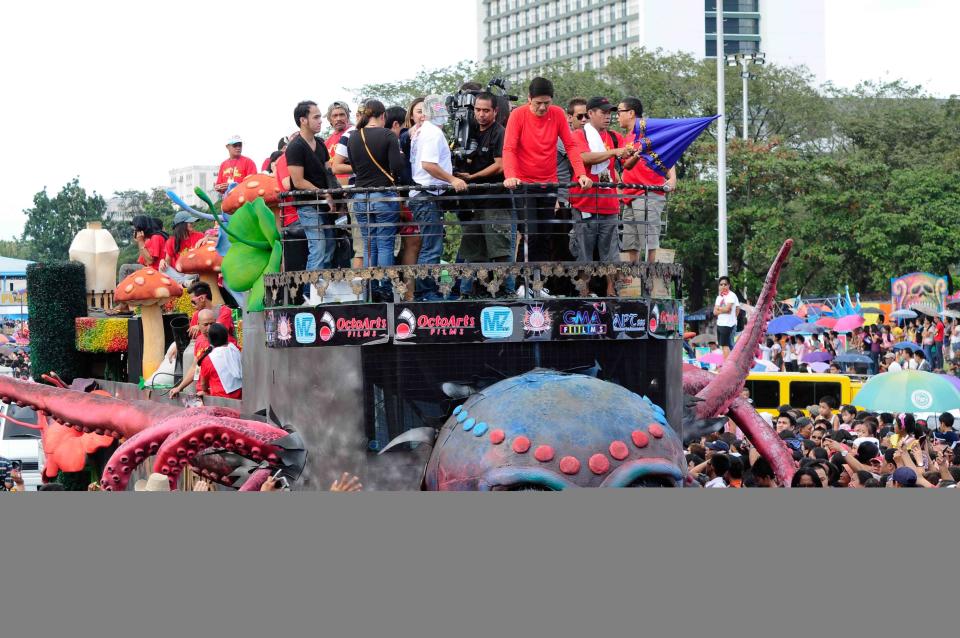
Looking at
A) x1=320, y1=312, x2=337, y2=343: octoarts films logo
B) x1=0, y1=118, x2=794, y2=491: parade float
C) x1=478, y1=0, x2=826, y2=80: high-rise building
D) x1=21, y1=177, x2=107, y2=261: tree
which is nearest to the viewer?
x1=0, y1=118, x2=794, y2=491: parade float

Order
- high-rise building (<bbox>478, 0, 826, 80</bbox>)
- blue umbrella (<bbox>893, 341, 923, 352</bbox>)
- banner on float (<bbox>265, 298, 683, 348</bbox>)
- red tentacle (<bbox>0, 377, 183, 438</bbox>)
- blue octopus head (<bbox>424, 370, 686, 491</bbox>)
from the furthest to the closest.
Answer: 1. high-rise building (<bbox>478, 0, 826, 80</bbox>)
2. blue umbrella (<bbox>893, 341, 923, 352</bbox>)
3. red tentacle (<bbox>0, 377, 183, 438</bbox>)
4. banner on float (<bbox>265, 298, 683, 348</bbox>)
5. blue octopus head (<bbox>424, 370, 686, 491</bbox>)

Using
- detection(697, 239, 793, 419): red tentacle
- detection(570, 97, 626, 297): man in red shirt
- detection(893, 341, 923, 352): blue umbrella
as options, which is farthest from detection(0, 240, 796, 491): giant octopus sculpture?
detection(893, 341, 923, 352): blue umbrella

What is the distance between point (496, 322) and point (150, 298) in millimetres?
9726

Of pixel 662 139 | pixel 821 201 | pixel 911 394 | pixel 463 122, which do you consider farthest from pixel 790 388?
pixel 821 201

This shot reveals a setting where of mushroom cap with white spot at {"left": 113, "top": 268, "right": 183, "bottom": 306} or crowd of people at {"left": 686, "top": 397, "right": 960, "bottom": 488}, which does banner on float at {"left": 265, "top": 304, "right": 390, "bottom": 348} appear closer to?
crowd of people at {"left": 686, "top": 397, "right": 960, "bottom": 488}

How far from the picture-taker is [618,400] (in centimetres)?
1123

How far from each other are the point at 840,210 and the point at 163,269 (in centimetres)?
3872

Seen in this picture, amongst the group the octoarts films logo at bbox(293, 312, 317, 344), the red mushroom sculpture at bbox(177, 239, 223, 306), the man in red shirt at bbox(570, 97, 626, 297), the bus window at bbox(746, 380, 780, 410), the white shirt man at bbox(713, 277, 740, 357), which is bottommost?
the bus window at bbox(746, 380, 780, 410)

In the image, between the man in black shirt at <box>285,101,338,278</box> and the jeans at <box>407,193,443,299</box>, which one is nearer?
the jeans at <box>407,193,443,299</box>

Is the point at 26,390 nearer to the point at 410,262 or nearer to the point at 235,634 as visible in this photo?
the point at 410,262

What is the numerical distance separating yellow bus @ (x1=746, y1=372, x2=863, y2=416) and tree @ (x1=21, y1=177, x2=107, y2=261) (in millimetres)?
24379

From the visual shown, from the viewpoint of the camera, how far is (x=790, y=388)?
27344mm

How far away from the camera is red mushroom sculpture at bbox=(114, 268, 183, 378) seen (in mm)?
20141

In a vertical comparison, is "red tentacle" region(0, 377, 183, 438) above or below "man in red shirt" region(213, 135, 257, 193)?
below
